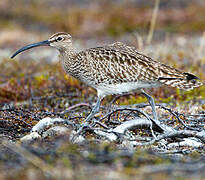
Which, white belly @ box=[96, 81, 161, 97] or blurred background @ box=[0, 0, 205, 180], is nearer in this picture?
blurred background @ box=[0, 0, 205, 180]

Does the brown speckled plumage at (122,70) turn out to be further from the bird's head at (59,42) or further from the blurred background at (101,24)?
the blurred background at (101,24)

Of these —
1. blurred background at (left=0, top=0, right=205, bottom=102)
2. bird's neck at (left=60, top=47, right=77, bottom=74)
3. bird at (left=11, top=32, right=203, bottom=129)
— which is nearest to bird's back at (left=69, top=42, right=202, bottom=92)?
bird at (left=11, top=32, right=203, bottom=129)

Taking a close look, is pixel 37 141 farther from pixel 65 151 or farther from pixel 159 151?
pixel 159 151

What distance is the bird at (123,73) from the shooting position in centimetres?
575

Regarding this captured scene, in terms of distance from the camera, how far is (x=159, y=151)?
15.6ft

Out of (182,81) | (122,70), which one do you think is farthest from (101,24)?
→ (182,81)

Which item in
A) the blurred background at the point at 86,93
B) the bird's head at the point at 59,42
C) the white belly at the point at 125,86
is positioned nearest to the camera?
the blurred background at the point at 86,93

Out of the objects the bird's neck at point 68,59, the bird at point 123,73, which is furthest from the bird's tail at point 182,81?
the bird's neck at point 68,59

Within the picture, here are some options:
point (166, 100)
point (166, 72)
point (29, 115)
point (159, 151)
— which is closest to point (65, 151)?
point (159, 151)

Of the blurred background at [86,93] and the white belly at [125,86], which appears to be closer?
the blurred background at [86,93]

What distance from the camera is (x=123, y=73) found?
19.2ft

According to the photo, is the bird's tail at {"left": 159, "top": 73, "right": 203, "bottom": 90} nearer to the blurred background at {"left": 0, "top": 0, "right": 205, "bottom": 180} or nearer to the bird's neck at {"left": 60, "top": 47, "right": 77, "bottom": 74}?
the blurred background at {"left": 0, "top": 0, "right": 205, "bottom": 180}

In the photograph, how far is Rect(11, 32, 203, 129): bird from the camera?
5.75 m

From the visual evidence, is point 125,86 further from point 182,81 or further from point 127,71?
point 182,81
